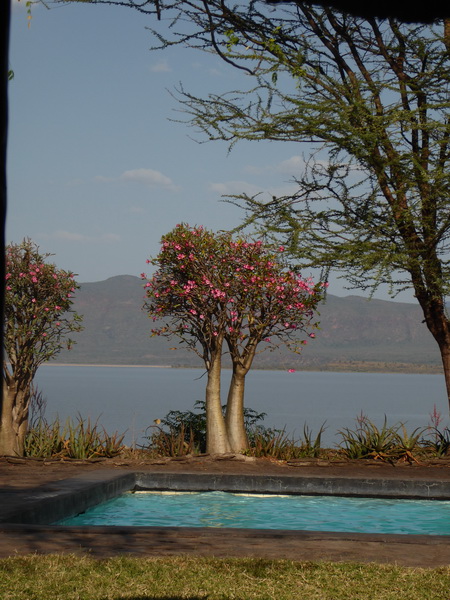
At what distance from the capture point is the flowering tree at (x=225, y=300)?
1441 centimetres

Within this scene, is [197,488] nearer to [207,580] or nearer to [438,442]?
[438,442]

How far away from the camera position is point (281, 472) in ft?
41.8

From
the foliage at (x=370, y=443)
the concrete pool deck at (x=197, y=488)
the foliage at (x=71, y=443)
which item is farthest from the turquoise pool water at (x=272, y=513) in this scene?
the foliage at (x=370, y=443)

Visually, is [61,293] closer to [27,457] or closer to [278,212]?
[27,457]

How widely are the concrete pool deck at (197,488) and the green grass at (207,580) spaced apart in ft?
0.98

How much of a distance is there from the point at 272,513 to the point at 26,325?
5973 mm

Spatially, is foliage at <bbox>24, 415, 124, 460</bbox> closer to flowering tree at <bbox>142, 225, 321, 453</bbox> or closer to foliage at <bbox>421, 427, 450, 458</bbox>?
flowering tree at <bbox>142, 225, 321, 453</bbox>

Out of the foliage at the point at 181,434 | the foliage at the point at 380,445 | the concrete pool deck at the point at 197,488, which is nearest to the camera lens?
the concrete pool deck at the point at 197,488

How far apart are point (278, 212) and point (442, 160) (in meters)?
3.18

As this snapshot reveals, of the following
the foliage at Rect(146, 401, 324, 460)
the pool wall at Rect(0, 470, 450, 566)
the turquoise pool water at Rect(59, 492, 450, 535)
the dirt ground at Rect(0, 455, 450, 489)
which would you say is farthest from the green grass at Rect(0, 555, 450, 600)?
the foliage at Rect(146, 401, 324, 460)

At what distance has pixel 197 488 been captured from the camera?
12.2 m

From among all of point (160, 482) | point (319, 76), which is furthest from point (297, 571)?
point (319, 76)

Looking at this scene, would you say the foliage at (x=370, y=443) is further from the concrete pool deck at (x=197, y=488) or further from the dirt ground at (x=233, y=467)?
the concrete pool deck at (x=197, y=488)

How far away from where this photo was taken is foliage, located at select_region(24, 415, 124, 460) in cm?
1430
